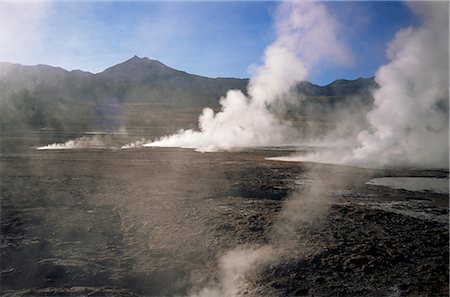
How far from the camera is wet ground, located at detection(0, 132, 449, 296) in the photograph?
7.23 meters

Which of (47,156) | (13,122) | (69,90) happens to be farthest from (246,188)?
(69,90)

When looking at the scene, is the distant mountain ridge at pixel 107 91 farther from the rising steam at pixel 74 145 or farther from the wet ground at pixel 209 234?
the wet ground at pixel 209 234

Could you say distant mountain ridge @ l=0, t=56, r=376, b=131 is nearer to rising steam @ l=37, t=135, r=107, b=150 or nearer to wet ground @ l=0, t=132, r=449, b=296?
rising steam @ l=37, t=135, r=107, b=150

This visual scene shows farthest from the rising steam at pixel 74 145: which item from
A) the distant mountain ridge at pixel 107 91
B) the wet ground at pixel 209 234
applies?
the distant mountain ridge at pixel 107 91

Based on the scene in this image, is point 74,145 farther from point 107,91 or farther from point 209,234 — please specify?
point 107,91

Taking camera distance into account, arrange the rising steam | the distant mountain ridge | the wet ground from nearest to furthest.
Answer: the wet ground
the rising steam
the distant mountain ridge

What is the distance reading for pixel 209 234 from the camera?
30.8ft

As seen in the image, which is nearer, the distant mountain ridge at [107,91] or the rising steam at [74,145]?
the rising steam at [74,145]

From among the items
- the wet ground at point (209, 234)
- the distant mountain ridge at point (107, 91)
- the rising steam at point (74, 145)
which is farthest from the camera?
the distant mountain ridge at point (107, 91)

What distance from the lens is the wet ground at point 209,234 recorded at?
23.7 ft

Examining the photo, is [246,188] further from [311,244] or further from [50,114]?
[50,114]

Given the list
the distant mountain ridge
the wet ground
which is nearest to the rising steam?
the wet ground

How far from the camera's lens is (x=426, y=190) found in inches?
568

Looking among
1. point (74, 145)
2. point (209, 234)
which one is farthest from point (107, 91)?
point (209, 234)
